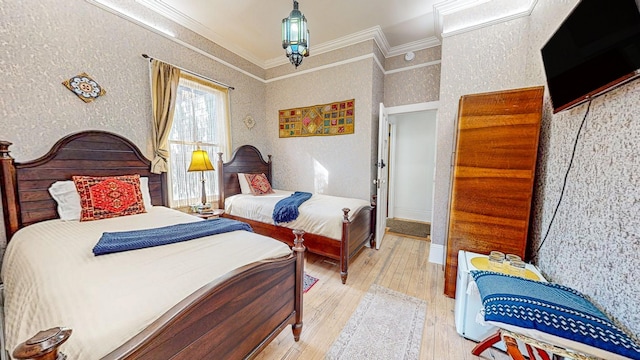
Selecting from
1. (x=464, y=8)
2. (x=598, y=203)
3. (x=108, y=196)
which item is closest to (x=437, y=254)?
(x=598, y=203)

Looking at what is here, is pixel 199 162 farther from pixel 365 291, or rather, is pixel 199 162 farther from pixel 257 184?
pixel 365 291

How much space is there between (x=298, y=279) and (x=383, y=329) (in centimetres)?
82

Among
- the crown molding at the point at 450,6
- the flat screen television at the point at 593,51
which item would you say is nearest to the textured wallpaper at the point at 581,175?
the flat screen television at the point at 593,51

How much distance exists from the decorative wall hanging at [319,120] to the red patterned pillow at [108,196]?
243 cm

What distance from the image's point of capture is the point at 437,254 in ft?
9.21

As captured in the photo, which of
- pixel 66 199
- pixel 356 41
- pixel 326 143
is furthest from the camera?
pixel 326 143

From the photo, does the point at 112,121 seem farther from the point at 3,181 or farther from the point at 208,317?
the point at 208,317

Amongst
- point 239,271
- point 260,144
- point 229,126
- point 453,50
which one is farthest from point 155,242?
point 453,50

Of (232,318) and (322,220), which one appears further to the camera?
(322,220)

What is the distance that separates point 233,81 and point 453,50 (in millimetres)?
3174

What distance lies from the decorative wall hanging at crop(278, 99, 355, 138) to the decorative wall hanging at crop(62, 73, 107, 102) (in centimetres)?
243

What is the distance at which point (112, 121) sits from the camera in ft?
7.78

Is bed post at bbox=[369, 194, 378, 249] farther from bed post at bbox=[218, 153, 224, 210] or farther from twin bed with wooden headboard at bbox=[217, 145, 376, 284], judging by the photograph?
bed post at bbox=[218, 153, 224, 210]

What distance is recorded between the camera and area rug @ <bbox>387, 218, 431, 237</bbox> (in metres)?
3.88
